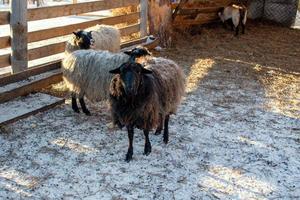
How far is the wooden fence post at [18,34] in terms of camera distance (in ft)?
21.0

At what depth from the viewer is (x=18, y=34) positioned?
651 centimetres

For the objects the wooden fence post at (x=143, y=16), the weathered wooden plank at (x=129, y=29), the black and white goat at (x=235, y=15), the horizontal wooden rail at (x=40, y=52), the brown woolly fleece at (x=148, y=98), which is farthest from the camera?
the black and white goat at (x=235, y=15)

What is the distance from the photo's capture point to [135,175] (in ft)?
14.5

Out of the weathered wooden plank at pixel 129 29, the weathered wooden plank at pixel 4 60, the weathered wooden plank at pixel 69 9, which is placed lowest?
the weathered wooden plank at pixel 4 60

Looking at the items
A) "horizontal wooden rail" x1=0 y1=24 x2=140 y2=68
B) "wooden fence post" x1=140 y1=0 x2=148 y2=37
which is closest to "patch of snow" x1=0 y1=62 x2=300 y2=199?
"horizontal wooden rail" x1=0 y1=24 x2=140 y2=68

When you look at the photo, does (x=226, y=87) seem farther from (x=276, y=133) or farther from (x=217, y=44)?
(x=217, y=44)

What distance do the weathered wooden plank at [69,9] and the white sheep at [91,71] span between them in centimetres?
144

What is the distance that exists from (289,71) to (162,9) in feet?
11.2

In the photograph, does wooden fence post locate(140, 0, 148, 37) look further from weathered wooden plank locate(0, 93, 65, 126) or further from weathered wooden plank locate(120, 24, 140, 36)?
weathered wooden plank locate(0, 93, 65, 126)

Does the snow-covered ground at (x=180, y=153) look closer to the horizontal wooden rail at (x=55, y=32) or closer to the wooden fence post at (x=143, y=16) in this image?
the horizontal wooden rail at (x=55, y=32)

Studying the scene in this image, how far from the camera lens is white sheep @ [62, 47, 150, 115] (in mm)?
5629

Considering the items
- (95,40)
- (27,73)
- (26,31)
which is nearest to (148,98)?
(95,40)

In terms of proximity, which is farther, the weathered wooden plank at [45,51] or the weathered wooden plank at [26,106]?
the weathered wooden plank at [45,51]

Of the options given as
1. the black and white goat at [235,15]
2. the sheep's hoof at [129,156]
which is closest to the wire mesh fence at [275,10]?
the black and white goat at [235,15]
